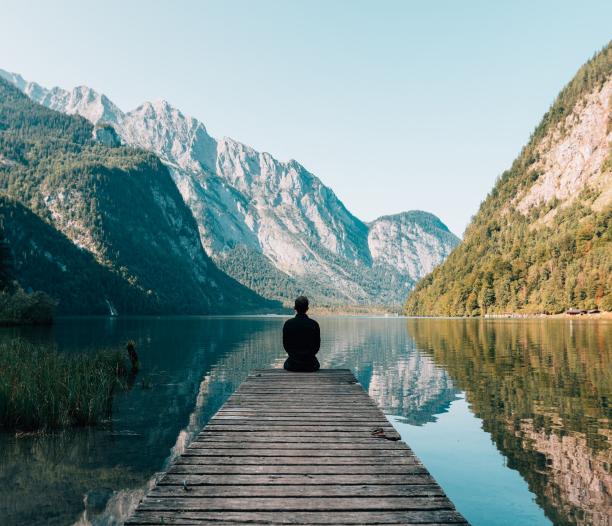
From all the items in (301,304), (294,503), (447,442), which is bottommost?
(447,442)

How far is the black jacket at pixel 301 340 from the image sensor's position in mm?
19781

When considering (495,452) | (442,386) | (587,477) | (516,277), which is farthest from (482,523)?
(516,277)

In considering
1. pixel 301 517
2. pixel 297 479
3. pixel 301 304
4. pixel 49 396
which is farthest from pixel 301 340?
pixel 301 517

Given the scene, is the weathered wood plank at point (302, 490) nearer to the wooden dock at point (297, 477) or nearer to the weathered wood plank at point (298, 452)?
the wooden dock at point (297, 477)

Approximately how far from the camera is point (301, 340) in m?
20.7

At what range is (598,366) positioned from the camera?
124 feet

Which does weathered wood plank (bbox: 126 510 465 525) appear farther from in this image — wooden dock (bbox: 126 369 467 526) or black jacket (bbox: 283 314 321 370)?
black jacket (bbox: 283 314 321 370)

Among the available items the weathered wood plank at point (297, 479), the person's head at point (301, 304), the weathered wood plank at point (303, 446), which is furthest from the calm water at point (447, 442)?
the person's head at point (301, 304)

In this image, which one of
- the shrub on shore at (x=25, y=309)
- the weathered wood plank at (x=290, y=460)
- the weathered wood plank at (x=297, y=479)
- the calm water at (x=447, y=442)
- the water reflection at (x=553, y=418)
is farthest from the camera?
the shrub on shore at (x=25, y=309)

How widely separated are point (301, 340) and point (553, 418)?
1163 centimetres

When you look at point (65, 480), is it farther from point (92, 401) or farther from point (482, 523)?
point (482, 523)

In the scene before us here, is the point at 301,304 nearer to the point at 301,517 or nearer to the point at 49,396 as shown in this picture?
the point at 49,396

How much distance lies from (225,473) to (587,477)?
1124 centimetres

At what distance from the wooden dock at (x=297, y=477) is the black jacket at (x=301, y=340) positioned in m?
4.84
